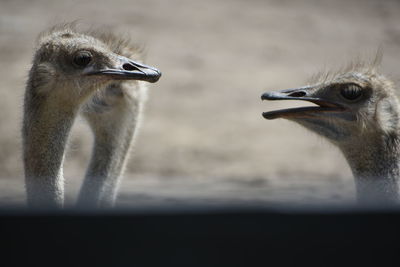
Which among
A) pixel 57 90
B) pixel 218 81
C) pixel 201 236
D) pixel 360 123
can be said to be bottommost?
pixel 201 236

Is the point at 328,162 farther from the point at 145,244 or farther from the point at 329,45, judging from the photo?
the point at 145,244

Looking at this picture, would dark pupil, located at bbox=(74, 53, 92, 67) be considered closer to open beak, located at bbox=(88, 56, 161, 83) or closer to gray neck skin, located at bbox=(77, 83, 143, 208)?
open beak, located at bbox=(88, 56, 161, 83)

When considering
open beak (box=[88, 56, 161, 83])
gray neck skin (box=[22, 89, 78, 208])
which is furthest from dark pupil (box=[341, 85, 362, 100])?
gray neck skin (box=[22, 89, 78, 208])

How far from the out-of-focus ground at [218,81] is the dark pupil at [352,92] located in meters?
1.10

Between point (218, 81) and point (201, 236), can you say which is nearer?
point (201, 236)

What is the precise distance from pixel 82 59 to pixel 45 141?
1.37ft

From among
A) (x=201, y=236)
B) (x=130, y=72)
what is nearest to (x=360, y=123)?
(x=130, y=72)

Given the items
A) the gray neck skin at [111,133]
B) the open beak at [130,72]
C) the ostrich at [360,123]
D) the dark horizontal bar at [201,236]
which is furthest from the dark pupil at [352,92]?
the dark horizontal bar at [201,236]

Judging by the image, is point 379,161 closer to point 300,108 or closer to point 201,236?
point 300,108

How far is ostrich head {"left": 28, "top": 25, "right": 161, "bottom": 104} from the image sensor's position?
3938 millimetres

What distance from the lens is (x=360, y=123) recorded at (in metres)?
4.12

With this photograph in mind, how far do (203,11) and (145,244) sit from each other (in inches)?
478

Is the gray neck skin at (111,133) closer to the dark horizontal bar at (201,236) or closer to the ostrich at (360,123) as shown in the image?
the ostrich at (360,123)

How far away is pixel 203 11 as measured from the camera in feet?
44.7
